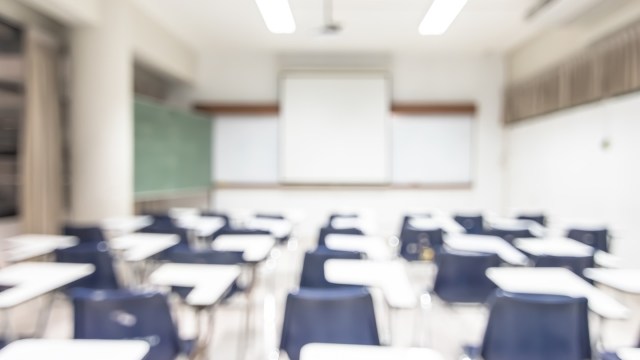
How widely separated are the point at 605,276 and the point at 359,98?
6400 millimetres

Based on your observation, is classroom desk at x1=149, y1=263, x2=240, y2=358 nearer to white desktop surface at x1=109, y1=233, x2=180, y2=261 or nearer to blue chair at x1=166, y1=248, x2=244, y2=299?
blue chair at x1=166, y1=248, x2=244, y2=299

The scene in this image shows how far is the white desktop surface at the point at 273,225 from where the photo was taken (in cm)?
499

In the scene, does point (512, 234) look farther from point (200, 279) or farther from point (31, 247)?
point (31, 247)

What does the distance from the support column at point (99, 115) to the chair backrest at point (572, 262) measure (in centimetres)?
494

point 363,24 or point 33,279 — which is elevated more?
point 363,24

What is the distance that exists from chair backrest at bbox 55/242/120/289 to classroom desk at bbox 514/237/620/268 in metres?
3.14

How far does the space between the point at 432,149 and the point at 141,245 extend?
6.42 metres

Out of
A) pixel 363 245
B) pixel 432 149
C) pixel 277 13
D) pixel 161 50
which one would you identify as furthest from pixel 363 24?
pixel 363 245

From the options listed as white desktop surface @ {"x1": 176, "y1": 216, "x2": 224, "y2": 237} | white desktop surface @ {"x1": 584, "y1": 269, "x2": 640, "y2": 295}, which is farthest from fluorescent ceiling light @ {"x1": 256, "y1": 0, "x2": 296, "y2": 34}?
white desktop surface @ {"x1": 584, "y1": 269, "x2": 640, "y2": 295}

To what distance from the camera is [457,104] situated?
8.84 m

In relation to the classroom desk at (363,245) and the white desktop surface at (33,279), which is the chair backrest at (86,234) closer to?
the white desktop surface at (33,279)

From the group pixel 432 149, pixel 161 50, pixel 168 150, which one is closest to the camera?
pixel 161 50

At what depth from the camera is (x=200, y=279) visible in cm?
260

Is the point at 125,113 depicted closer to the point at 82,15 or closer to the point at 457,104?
the point at 82,15
